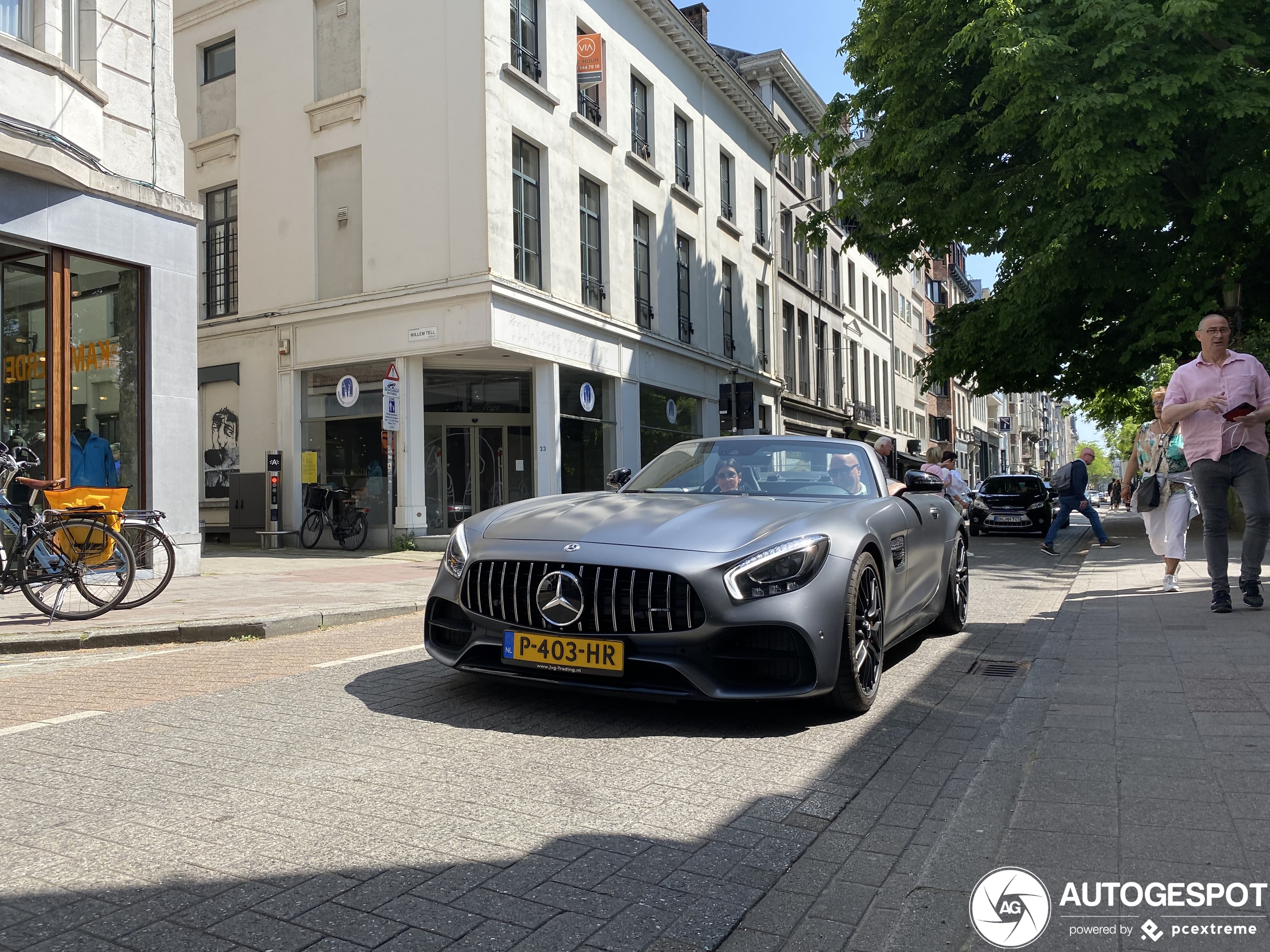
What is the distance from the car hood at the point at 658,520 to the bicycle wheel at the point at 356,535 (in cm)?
1344

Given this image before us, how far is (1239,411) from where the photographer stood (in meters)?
6.51

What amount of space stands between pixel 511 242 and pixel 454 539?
14014mm

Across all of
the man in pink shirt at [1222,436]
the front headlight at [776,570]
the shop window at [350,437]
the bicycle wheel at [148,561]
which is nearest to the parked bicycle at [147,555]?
the bicycle wheel at [148,561]

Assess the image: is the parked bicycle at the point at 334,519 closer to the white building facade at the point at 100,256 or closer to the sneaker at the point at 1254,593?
the white building facade at the point at 100,256

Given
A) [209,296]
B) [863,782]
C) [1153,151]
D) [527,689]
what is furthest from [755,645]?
[209,296]

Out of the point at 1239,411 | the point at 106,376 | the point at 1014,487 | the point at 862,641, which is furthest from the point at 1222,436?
the point at 1014,487

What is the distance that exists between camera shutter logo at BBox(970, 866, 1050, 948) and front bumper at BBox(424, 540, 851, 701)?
5.23 ft

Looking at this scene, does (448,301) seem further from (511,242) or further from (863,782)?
(863,782)

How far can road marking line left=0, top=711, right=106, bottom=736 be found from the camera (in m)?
4.39

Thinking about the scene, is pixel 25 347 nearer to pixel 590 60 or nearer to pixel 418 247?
pixel 418 247

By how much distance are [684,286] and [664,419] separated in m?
3.84

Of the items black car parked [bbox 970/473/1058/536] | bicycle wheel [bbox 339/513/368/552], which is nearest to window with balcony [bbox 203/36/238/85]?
bicycle wheel [bbox 339/513/368/552]

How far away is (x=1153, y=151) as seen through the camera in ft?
49.0

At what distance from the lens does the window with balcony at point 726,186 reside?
28.8 metres
